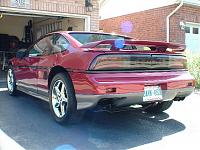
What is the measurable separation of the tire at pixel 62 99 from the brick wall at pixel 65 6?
4.69 metres

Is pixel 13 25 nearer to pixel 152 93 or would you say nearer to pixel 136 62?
pixel 136 62

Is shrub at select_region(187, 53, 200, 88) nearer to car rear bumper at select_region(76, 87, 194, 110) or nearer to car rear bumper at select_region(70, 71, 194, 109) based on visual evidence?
car rear bumper at select_region(70, 71, 194, 109)

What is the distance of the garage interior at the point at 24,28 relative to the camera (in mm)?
12477

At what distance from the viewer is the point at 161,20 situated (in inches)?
573

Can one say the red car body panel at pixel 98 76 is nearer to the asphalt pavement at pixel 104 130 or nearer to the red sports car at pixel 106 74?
the red sports car at pixel 106 74

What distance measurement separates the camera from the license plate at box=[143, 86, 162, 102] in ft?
16.2

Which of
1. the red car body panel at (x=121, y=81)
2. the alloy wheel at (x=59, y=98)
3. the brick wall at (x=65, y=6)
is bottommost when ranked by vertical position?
the alloy wheel at (x=59, y=98)

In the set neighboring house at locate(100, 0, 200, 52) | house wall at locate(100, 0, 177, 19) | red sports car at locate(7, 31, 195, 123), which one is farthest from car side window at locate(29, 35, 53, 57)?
house wall at locate(100, 0, 177, 19)

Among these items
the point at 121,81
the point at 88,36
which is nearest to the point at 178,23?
the point at 88,36

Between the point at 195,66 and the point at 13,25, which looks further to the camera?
the point at 13,25

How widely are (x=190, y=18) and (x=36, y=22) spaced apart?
7040 mm

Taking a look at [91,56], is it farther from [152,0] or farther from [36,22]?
[36,22]

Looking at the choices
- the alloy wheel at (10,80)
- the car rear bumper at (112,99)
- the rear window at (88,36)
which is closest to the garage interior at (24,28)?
the alloy wheel at (10,80)

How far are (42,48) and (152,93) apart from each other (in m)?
2.38
